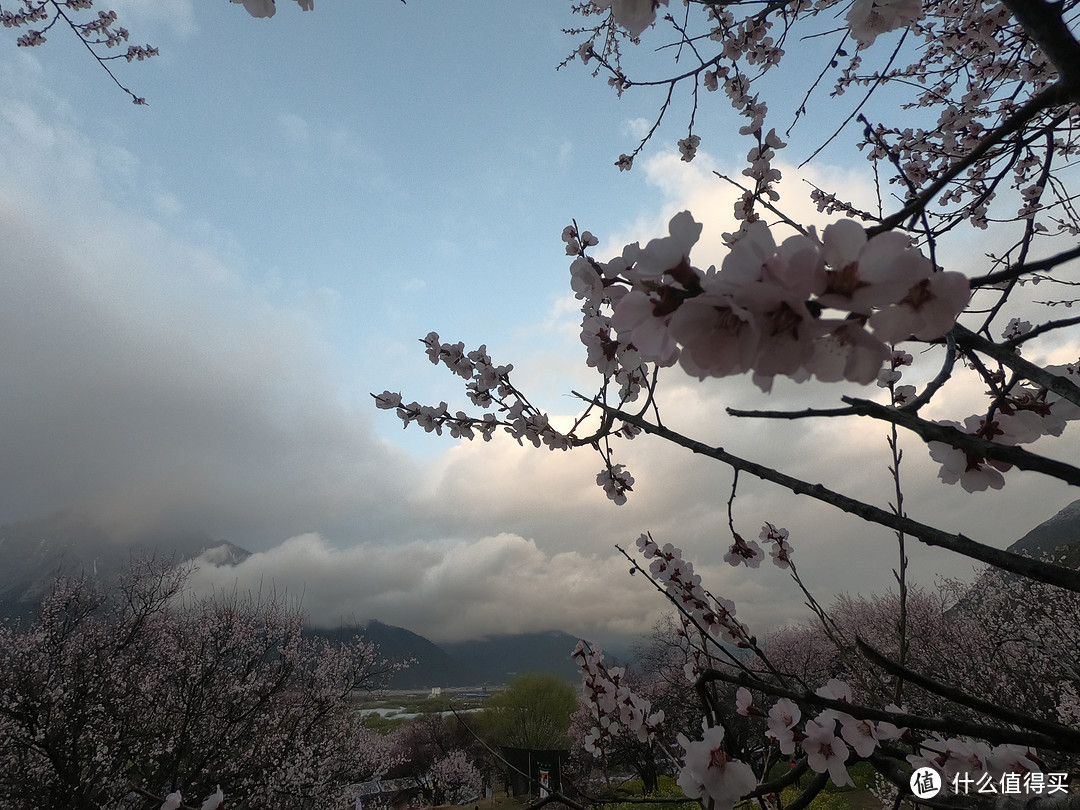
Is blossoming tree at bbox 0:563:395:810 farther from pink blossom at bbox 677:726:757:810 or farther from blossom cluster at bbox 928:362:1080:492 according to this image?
blossom cluster at bbox 928:362:1080:492

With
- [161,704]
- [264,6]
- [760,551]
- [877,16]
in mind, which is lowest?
[161,704]

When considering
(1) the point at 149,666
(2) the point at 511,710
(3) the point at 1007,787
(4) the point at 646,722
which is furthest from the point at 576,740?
(3) the point at 1007,787

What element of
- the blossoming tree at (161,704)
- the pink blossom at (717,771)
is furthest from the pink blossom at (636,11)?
the blossoming tree at (161,704)

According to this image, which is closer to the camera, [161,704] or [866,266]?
[866,266]

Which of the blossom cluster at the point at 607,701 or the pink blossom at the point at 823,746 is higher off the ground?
the pink blossom at the point at 823,746

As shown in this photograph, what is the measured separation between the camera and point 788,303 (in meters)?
→ 0.56

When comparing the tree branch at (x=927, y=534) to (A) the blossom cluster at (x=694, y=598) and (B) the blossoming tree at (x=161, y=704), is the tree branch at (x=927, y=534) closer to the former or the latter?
(A) the blossom cluster at (x=694, y=598)

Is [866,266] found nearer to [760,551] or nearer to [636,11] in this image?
[636,11]

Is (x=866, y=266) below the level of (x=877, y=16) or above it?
below

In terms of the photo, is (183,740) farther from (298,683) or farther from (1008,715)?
(1008,715)

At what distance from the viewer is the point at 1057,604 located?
11.6 metres

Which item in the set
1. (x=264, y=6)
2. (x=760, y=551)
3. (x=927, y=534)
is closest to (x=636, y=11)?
(x=264, y=6)

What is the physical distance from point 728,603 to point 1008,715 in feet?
6.57

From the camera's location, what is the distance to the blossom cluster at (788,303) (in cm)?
56
